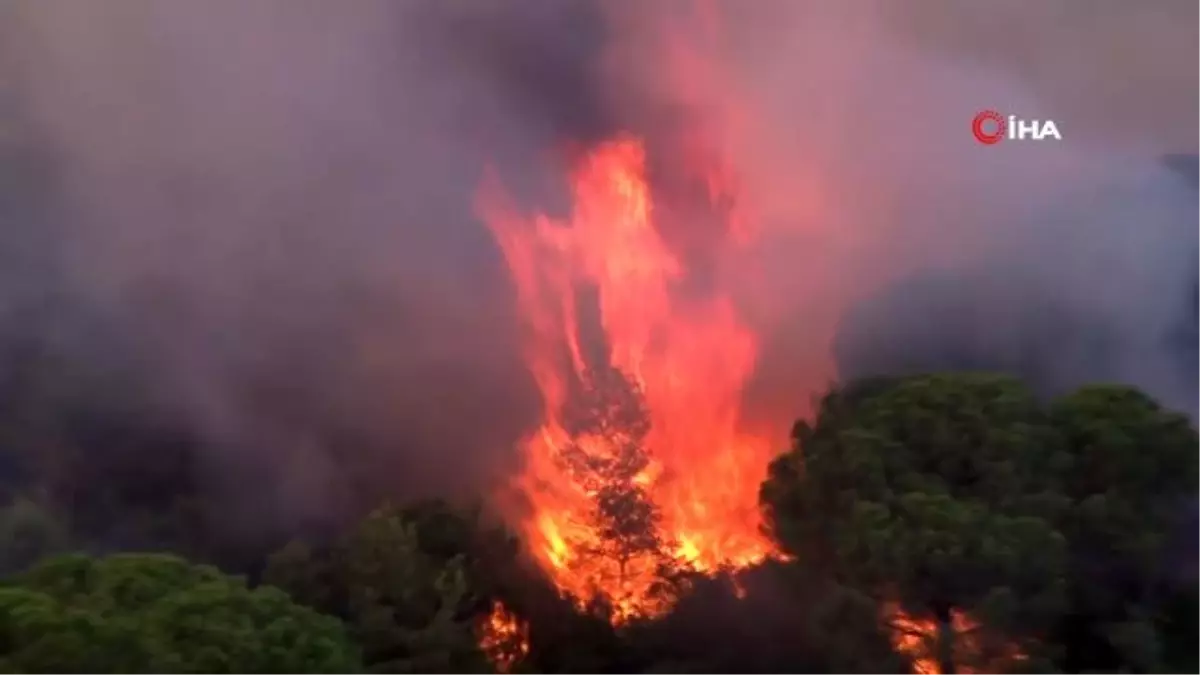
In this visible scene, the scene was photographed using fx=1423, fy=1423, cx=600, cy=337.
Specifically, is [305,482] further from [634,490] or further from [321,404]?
[634,490]

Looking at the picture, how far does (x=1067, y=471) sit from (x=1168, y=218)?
12301 millimetres

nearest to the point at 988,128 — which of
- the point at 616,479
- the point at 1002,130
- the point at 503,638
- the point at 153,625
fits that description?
the point at 1002,130

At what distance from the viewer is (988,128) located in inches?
1300

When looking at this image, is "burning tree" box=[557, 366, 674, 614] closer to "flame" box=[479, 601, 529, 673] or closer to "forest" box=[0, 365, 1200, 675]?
"flame" box=[479, 601, 529, 673]

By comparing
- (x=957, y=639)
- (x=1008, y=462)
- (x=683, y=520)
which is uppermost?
(x=683, y=520)

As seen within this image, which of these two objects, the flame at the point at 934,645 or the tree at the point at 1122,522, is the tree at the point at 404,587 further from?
the tree at the point at 1122,522

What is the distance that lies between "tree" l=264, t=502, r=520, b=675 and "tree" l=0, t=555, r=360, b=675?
2736 mm

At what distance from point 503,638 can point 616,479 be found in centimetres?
780

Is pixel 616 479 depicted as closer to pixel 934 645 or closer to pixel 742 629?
pixel 742 629

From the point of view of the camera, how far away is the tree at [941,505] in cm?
1922

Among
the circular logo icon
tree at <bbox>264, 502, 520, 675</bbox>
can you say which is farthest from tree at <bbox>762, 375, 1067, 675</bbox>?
the circular logo icon


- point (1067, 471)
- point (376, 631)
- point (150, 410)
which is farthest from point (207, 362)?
point (1067, 471)

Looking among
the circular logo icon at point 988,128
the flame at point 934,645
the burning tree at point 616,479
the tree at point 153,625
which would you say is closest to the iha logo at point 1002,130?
the circular logo icon at point 988,128

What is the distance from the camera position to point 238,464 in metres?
35.2
